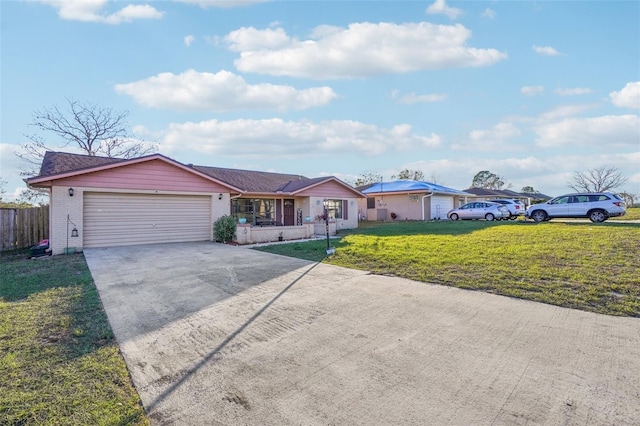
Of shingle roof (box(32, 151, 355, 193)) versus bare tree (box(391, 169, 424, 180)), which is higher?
bare tree (box(391, 169, 424, 180))

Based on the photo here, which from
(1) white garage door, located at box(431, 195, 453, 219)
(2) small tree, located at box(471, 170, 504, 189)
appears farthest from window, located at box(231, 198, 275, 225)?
(2) small tree, located at box(471, 170, 504, 189)

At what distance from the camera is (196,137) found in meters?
21.5

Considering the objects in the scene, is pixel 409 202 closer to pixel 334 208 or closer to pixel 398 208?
pixel 398 208

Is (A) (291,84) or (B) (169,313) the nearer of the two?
(B) (169,313)

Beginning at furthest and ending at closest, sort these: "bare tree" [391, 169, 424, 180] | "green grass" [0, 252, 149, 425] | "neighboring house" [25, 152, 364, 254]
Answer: "bare tree" [391, 169, 424, 180]
"neighboring house" [25, 152, 364, 254]
"green grass" [0, 252, 149, 425]

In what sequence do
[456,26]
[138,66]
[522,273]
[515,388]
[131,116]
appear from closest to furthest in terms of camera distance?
[515,388] → [522,273] → [456,26] → [138,66] → [131,116]

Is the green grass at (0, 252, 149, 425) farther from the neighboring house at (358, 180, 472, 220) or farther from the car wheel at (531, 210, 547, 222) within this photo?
the neighboring house at (358, 180, 472, 220)

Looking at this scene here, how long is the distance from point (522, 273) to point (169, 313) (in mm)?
6633

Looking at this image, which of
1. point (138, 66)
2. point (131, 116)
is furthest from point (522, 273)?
point (131, 116)

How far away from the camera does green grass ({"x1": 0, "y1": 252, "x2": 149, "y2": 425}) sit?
2.40m

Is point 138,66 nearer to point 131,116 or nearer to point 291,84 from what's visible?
point 291,84

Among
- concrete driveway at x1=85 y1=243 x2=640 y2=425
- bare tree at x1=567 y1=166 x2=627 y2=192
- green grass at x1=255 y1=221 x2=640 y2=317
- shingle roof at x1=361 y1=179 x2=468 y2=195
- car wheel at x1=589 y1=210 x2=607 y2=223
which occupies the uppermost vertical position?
bare tree at x1=567 y1=166 x2=627 y2=192

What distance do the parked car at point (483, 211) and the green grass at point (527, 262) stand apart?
11.2 meters

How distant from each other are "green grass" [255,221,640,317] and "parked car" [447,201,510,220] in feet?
36.6
